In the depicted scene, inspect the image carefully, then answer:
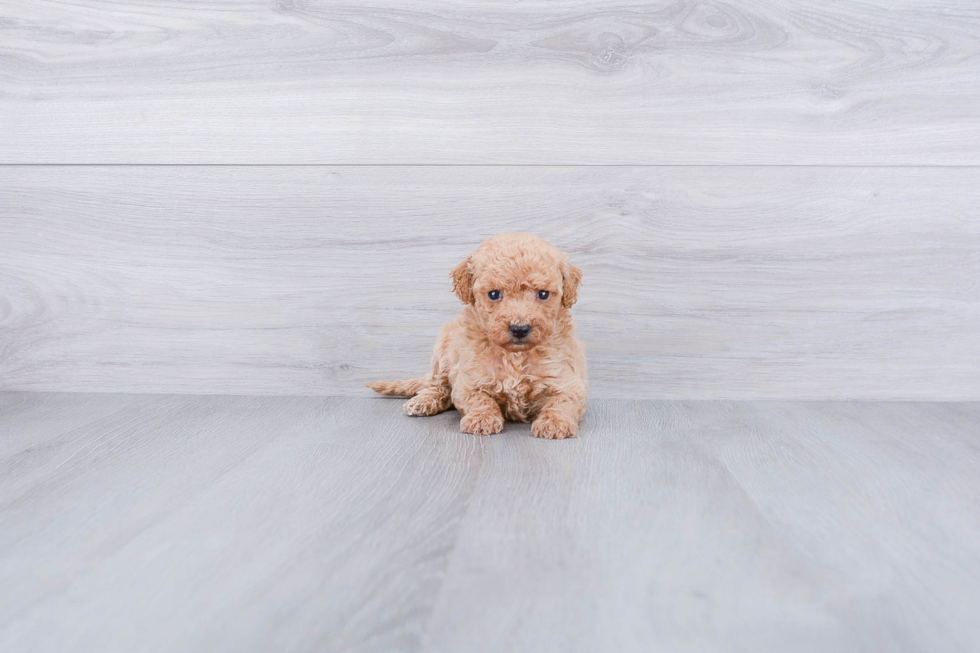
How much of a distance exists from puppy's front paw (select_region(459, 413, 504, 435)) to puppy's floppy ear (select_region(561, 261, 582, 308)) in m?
0.22

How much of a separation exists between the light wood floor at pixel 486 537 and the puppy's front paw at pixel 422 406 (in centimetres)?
3

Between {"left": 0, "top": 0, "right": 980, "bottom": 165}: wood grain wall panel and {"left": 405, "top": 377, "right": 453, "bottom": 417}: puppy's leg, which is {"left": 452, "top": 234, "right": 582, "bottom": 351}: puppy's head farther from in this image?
{"left": 0, "top": 0, "right": 980, "bottom": 165}: wood grain wall panel

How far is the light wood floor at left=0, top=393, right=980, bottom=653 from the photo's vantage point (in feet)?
1.74

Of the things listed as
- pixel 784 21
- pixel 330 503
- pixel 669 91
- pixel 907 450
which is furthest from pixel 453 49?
pixel 907 450

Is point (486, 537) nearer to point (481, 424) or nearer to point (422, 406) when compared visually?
point (481, 424)

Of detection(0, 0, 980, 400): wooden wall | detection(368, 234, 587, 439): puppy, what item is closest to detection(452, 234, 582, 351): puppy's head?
detection(368, 234, 587, 439): puppy

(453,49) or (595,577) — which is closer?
(595,577)

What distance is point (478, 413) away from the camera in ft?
3.63

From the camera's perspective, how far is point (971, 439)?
110 cm

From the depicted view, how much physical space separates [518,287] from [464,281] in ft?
0.32

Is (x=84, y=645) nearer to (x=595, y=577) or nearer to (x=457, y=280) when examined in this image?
(x=595, y=577)

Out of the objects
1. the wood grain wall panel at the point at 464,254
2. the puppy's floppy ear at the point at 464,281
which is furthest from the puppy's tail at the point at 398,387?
the puppy's floppy ear at the point at 464,281

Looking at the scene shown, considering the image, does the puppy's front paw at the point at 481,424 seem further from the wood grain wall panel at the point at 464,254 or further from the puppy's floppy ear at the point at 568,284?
the wood grain wall panel at the point at 464,254

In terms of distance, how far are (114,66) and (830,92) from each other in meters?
1.44
